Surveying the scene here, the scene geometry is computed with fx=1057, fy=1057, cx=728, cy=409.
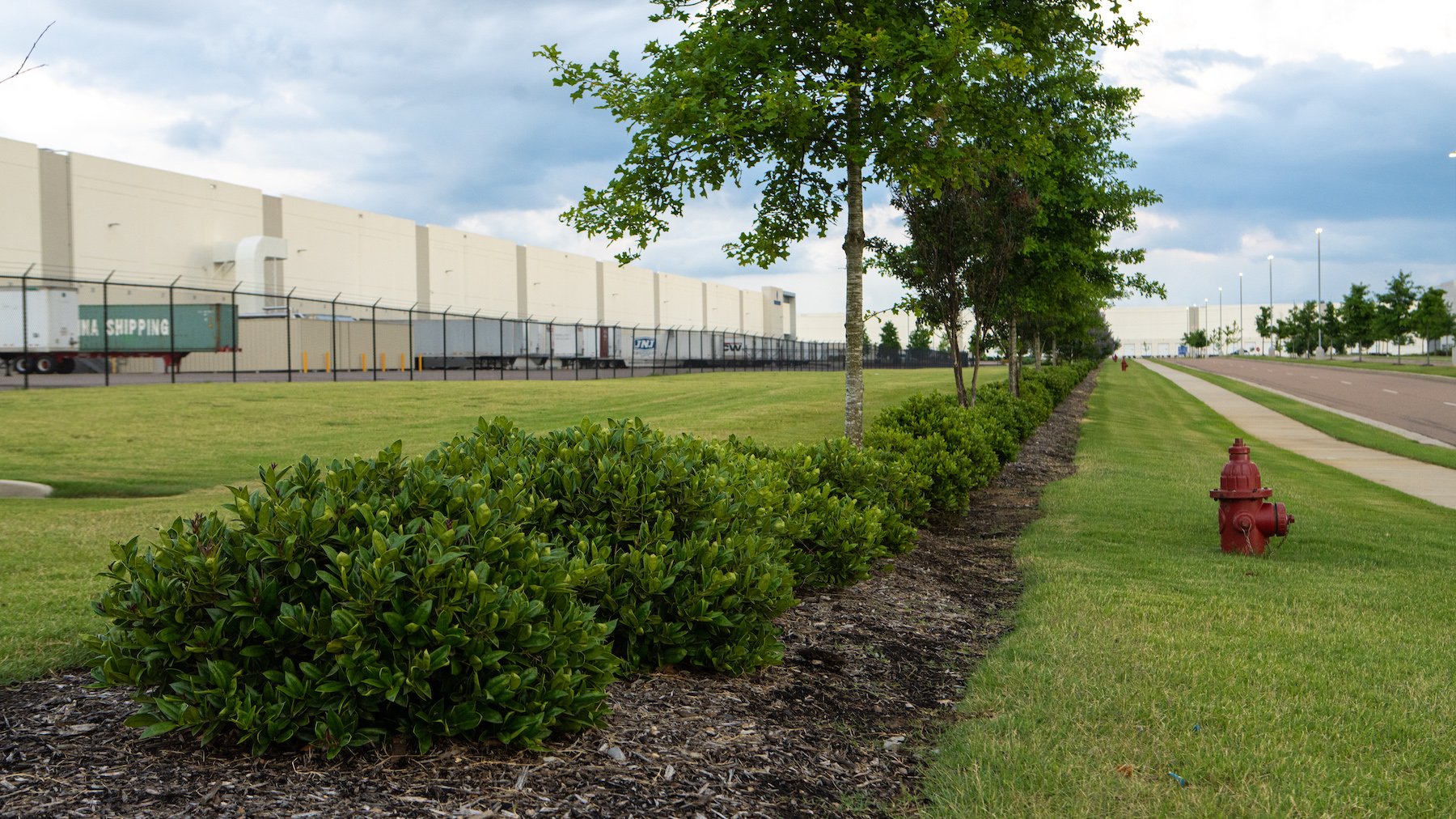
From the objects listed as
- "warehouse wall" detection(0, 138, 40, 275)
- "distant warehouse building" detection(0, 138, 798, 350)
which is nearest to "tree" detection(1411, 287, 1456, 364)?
"distant warehouse building" detection(0, 138, 798, 350)

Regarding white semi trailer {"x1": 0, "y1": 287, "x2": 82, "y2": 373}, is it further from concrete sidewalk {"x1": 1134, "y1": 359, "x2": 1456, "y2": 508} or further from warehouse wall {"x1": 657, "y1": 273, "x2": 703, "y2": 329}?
warehouse wall {"x1": 657, "y1": 273, "x2": 703, "y2": 329}

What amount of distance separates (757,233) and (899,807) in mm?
7201

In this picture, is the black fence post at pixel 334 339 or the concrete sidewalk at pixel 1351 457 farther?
the black fence post at pixel 334 339

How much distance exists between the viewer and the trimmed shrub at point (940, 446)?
9.07m

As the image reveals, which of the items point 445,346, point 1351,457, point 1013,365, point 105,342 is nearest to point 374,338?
point 445,346

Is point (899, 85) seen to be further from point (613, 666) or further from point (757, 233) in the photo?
point (613, 666)

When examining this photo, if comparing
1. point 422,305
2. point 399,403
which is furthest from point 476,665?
point 422,305

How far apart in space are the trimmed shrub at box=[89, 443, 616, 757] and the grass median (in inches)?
678

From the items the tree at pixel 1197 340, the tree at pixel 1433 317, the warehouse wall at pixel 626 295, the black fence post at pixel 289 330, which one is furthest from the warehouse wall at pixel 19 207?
the tree at pixel 1197 340

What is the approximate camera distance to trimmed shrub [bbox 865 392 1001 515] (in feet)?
29.8

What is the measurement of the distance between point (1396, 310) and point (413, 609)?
93.8 metres

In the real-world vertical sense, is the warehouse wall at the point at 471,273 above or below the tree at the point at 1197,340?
above

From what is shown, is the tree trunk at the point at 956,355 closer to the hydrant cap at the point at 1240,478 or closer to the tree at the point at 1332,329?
the hydrant cap at the point at 1240,478

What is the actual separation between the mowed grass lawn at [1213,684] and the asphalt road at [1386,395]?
15600 millimetres
